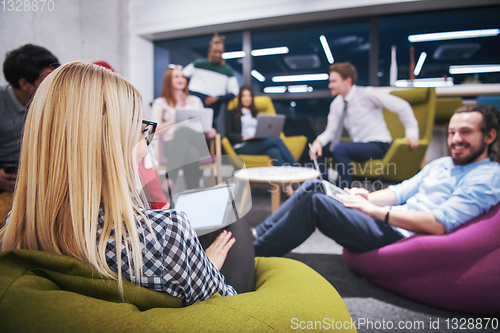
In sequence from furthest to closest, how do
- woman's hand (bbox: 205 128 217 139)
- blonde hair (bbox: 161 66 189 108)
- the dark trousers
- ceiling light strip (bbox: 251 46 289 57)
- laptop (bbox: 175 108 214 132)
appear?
1. ceiling light strip (bbox: 251 46 289 57)
2. blonde hair (bbox: 161 66 189 108)
3. woman's hand (bbox: 205 128 217 139)
4. laptop (bbox: 175 108 214 132)
5. the dark trousers

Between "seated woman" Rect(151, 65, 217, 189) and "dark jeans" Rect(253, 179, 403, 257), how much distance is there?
1020mm

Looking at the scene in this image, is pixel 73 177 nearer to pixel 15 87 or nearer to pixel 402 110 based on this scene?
pixel 15 87

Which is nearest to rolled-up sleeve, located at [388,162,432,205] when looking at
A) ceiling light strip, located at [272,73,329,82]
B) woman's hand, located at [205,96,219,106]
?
ceiling light strip, located at [272,73,329,82]

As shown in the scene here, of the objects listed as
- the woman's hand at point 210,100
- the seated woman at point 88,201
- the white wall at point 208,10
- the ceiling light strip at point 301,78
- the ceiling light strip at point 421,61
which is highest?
the white wall at point 208,10

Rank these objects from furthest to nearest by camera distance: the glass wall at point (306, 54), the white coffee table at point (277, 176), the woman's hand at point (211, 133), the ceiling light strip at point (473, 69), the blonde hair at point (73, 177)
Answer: the glass wall at point (306, 54) < the ceiling light strip at point (473, 69) < the woman's hand at point (211, 133) < the white coffee table at point (277, 176) < the blonde hair at point (73, 177)

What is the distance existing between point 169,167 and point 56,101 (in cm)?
212

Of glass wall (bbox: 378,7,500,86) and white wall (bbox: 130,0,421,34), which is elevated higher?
white wall (bbox: 130,0,421,34)

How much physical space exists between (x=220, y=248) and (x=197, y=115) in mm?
1979

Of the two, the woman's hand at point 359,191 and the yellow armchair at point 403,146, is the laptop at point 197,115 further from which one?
the woman's hand at point 359,191

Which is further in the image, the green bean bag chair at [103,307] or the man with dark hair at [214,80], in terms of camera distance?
the man with dark hair at [214,80]

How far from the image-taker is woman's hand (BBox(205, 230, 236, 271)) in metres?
0.90

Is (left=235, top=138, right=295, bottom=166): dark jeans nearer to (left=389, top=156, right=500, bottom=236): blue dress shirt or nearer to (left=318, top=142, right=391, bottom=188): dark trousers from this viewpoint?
(left=318, top=142, right=391, bottom=188): dark trousers

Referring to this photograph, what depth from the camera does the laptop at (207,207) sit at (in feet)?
3.26

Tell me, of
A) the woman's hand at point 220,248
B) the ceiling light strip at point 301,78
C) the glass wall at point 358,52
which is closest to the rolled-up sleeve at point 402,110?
the glass wall at point 358,52
